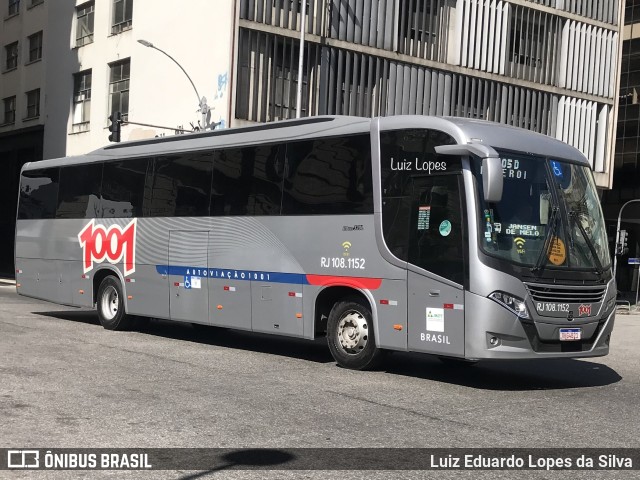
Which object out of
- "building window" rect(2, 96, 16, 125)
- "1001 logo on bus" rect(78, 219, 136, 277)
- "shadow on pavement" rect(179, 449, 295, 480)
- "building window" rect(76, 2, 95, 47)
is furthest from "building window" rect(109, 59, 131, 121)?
"shadow on pavement" rect(179, 449, 295, 480)

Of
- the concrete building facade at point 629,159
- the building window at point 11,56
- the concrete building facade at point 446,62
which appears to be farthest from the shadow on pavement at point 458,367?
the concrete building facade at point 629,159

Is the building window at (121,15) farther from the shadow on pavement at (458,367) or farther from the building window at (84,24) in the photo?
the shadow on pavement at (458,367)

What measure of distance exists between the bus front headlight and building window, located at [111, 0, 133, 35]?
3079 centimetres

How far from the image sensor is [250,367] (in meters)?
12.3

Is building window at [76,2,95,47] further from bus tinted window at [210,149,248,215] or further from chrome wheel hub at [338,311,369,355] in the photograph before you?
chrome wheel hub at [338,311,369,355]

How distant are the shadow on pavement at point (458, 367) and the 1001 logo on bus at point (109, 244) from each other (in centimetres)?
145

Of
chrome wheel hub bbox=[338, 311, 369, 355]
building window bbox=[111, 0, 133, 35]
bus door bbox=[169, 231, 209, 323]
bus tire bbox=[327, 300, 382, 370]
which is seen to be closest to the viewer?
bus tire bbox=[327, 300, 382, 370]

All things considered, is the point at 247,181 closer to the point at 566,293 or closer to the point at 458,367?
the point at 458,367

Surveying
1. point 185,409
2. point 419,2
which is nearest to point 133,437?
point 185,409

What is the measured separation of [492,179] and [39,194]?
1179cm

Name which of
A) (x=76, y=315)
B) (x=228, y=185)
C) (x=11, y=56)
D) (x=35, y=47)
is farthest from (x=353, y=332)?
(x=11, y=56)

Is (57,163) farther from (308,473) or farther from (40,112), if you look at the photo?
(40,112)

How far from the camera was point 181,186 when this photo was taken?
51.4 feet

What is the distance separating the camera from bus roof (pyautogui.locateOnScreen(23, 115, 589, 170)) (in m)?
11.5
